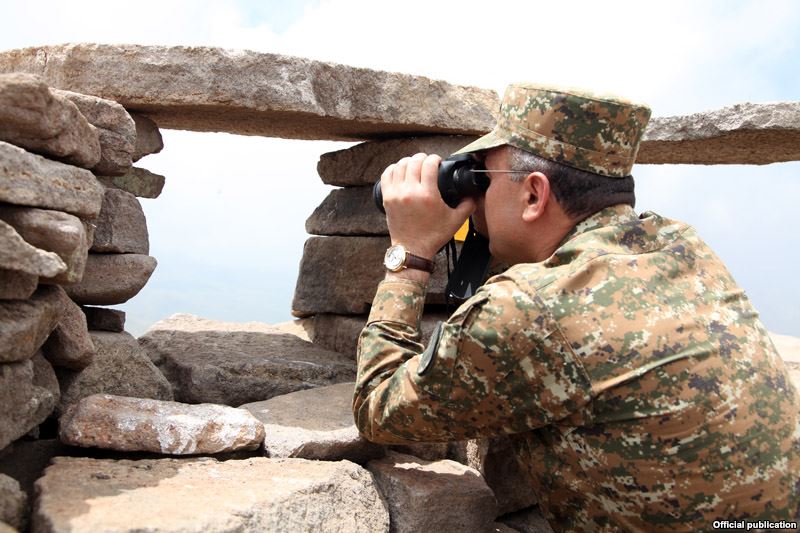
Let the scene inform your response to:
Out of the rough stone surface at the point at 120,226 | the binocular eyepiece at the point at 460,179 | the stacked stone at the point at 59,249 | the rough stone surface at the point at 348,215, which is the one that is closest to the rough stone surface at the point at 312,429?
the stacked stone at the point at 59,249

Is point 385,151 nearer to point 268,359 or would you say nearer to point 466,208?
point 268,359

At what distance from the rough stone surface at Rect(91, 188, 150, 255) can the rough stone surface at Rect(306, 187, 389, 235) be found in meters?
1.15

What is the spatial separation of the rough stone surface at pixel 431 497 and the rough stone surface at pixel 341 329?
105 cm

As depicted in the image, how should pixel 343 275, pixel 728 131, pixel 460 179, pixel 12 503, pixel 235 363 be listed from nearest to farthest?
pixel 12 503, pixel 460 179, pixel 235 363, pixel 343 275, pixel 728 131

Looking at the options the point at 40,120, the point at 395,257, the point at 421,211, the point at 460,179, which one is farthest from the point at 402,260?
the point at 40,120

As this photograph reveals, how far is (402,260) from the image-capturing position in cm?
A: 249

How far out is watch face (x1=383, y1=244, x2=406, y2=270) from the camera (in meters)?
2.50

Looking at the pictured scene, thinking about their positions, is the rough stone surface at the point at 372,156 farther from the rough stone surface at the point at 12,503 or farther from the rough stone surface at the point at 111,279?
the rough stone surface at the point at 12,503

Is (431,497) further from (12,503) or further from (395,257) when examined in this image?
(12,503)

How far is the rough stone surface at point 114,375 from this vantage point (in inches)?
108

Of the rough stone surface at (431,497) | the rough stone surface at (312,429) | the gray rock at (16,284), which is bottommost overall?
the rough stone surface at (431,497)

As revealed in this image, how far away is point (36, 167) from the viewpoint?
2.25 m

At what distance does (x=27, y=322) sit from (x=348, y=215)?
2068 millimetres

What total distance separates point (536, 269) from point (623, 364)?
31 centimetres
